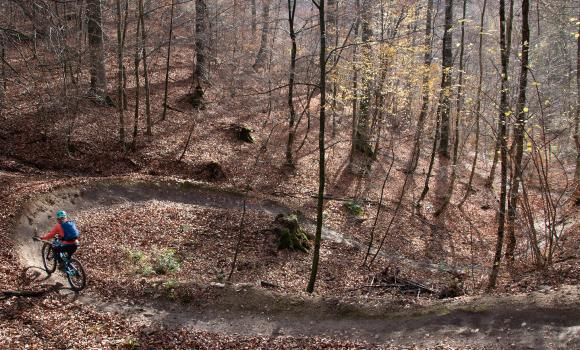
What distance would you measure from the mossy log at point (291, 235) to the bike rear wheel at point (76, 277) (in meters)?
7.30

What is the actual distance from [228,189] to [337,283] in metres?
7.39

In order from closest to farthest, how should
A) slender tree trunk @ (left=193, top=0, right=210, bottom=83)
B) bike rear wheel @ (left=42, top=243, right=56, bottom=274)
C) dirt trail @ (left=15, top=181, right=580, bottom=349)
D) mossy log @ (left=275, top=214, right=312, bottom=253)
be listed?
dirt trail @ (left=15, top=181, right=580, bottom=349) < bike rear wheel @ (left=42, top=243, right=56, bottom=274) < mossy log @ (left=275, top=214, right=312, bottom=253) < slender tree trunk @ (left=193, top=0, right=210, bottom=83)

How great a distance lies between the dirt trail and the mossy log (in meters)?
5.19

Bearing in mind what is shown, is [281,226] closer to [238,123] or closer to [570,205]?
[238,123]

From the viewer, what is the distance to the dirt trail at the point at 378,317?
8.62 meters

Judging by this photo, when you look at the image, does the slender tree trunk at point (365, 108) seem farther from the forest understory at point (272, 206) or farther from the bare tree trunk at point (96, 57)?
the bare tree trunk at point (96, 57)

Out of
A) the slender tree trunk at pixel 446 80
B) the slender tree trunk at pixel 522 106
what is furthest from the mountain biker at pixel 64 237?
the slender tree trunk at pixel 446 80

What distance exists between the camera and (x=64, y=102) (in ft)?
66.7

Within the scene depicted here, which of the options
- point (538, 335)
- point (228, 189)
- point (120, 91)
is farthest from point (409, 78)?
point (538, 335)

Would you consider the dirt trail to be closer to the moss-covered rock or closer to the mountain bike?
the mountain bike

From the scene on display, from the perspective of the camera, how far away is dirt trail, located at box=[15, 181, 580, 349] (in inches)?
340

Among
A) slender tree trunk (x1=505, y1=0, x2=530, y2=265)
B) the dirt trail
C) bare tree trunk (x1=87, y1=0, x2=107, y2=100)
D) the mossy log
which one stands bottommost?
the dirt trail

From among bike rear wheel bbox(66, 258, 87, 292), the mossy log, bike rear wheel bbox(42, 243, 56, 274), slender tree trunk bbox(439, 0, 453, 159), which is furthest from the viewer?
slender tree trunk bbox(439, 0, 453, 159)

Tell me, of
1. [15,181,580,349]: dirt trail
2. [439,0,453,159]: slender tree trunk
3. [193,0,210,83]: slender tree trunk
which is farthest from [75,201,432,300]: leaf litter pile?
[193,0,210,83]: slender tree trunk
